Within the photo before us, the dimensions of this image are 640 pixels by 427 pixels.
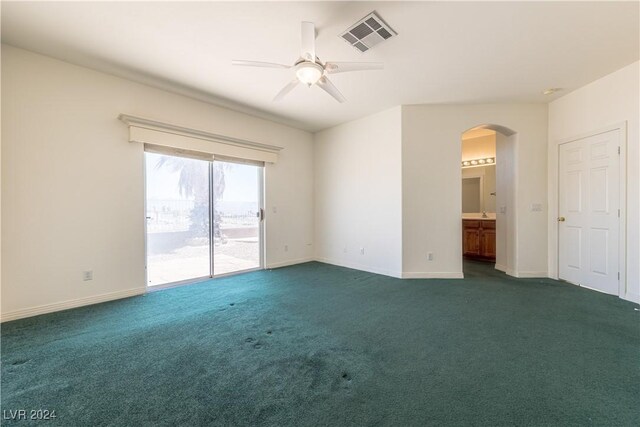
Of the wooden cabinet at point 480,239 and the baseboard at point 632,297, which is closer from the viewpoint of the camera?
the baseboard at point 632,297

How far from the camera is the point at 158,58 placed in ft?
9.45

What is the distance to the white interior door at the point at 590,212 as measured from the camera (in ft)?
11.0

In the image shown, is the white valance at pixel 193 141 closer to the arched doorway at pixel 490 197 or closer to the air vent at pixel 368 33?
the air vent at pixel 368 33

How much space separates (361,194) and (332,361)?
11.2ft

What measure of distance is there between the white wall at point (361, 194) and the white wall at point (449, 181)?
0.71ft

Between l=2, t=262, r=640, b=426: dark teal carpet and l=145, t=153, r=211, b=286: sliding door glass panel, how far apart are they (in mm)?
742

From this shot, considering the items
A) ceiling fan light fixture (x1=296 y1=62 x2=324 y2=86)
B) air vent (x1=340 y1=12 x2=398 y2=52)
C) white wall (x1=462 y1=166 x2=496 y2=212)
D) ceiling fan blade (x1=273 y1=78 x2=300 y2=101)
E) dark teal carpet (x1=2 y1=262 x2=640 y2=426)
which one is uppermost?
air vent (x1=340 y1=12 x2=398 y2=52)

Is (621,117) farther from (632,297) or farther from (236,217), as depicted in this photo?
(236,217)

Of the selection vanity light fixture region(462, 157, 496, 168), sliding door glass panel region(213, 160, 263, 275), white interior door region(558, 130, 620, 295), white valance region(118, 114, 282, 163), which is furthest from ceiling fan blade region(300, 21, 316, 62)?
vanity light fixture region(462, 157, 496, 168)

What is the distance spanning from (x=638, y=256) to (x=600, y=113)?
75.4 inches

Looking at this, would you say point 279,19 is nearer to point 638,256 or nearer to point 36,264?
point 36,264

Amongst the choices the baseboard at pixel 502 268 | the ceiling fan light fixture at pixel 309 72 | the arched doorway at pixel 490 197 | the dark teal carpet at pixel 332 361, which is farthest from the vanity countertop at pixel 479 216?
the ceiling fan light fixture at pixel 309 72

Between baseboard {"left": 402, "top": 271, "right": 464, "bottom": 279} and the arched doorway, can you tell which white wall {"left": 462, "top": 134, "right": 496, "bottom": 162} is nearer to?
the arched doorway

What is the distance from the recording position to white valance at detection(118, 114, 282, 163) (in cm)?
339
